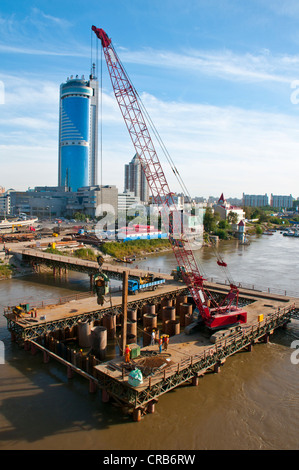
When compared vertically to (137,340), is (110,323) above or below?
above

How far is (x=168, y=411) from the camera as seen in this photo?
13.5 metres

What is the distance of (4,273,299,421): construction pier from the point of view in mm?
13305

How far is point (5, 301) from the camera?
27.6 metres

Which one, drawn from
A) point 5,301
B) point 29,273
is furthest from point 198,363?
point 29,273

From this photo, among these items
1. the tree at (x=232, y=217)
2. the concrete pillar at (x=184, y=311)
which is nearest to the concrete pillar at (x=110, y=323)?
the concrete pillar at (x=184, y=311)

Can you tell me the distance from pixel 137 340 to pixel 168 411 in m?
7.73

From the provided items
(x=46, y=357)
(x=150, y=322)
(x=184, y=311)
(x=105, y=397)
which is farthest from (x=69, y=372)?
(x=184, y=311)

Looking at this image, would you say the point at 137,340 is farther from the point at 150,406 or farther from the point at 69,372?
the point at 150,406

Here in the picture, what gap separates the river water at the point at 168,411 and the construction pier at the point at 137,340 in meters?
0.58

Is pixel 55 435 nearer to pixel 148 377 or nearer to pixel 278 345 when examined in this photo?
pixel 148 377

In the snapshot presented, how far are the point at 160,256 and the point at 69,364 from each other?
42329mm

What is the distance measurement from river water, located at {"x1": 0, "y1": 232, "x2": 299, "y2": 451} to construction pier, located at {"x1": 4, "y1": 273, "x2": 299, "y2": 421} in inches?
23.0
